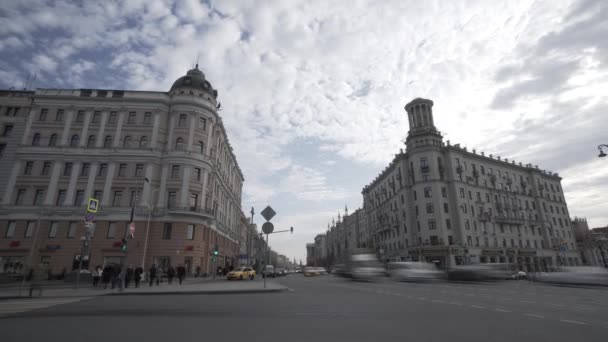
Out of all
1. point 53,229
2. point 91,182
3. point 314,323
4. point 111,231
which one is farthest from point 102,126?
point 314,323

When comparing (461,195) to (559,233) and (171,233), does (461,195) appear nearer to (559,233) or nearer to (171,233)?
(559,233)

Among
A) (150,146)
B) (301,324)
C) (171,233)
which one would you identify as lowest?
(301,324)

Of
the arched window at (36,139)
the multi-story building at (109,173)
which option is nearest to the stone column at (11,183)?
the multi-story building at (109,173)

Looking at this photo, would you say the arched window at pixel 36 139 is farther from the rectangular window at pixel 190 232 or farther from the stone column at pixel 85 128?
the rectangular window at pixel 190 232

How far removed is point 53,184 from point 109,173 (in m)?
6.53

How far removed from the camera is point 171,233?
119 ft

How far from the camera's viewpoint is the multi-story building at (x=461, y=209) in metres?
57.6

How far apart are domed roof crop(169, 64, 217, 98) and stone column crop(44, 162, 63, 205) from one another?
1719cm

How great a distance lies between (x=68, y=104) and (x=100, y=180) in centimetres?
1228

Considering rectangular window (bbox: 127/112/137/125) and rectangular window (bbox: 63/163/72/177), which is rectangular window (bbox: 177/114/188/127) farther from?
rectangular window (bbox: 63/163/72/177)

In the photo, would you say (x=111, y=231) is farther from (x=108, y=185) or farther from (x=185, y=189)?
(x=185, y=189)

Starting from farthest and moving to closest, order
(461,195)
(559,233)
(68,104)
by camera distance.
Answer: (559,233), (461,195), (68,104)

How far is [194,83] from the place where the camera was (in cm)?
4306

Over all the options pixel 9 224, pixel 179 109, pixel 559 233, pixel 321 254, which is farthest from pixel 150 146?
pixel 321 254
